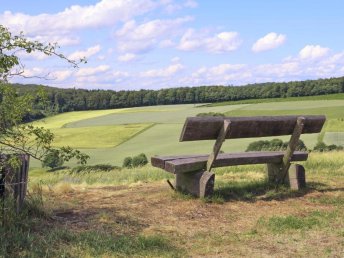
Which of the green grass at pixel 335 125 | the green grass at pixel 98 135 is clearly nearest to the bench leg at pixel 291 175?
the green grass at pixel 98 135

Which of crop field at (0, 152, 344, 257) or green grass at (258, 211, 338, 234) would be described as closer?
crop field at (0, 152, 344, 257)

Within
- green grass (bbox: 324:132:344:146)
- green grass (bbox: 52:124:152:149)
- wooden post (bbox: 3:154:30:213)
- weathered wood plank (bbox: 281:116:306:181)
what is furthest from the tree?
green grass (bbox: 52:124:152:149)

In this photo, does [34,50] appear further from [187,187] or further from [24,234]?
[187,187]

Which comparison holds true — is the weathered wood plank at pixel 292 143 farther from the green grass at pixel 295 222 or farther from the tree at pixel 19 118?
the tree at pixel 19 118

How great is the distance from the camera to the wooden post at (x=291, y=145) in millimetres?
7641

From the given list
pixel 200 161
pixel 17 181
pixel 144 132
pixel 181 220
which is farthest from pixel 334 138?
pixel 17 181

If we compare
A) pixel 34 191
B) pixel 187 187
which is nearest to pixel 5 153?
pixel 34 191

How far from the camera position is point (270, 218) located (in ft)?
19.1

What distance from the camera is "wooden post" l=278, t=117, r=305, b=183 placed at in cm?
764

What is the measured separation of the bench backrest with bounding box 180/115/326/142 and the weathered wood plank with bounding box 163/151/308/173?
35 centimetres

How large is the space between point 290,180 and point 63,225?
4.02 meters

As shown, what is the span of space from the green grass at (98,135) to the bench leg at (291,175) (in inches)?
1381

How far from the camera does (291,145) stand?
7758mm

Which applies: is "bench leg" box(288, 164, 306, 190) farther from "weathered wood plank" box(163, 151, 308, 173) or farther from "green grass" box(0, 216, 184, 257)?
"green grass" box(0, 216, 184, 257)
